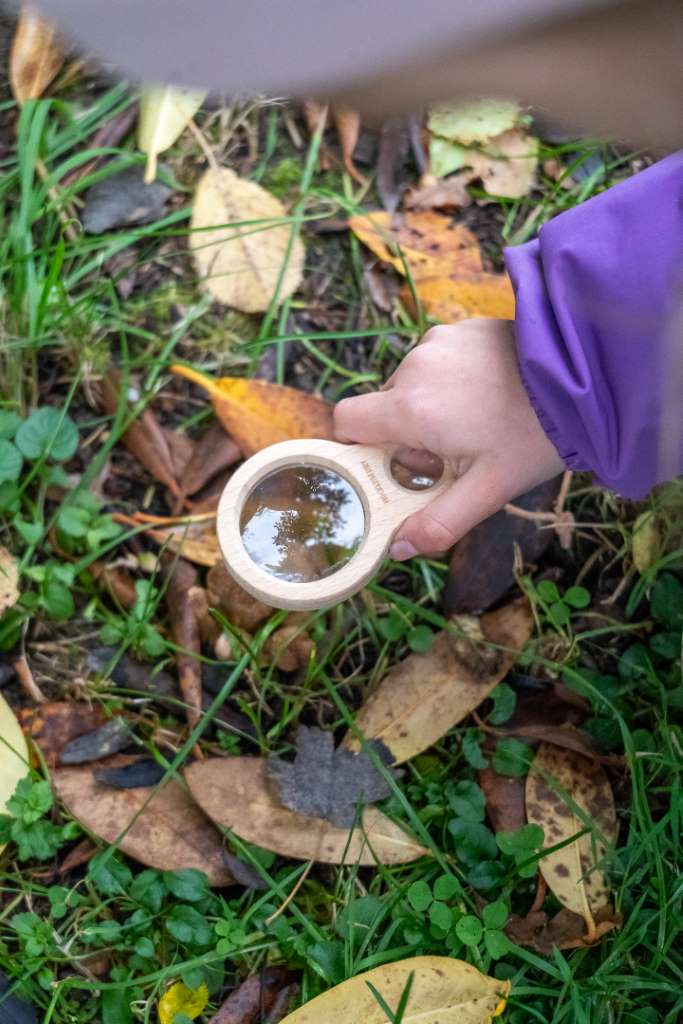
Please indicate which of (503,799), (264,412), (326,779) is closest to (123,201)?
(264,412)

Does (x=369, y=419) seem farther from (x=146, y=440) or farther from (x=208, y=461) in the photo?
(x=146, y=440)

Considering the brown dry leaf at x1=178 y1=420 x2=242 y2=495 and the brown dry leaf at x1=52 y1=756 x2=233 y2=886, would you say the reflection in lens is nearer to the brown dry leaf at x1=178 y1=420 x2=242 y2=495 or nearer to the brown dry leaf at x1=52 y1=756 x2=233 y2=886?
the brown dry leaf at x1=178 y1=420 x2=242 y2=495

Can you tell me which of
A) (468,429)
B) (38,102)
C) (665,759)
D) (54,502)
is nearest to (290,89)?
(468,429)

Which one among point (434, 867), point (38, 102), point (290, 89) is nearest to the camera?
point (290, 89)

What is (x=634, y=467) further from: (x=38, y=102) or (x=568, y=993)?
(x=38, y=102)

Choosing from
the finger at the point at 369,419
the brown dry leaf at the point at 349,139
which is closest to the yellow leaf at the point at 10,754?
the finger at the point at 369,419

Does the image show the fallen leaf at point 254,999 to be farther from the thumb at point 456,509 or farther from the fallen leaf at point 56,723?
the thumb at point 456,509
